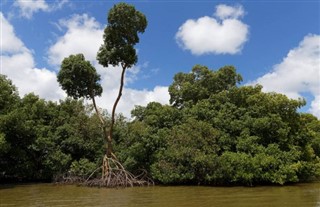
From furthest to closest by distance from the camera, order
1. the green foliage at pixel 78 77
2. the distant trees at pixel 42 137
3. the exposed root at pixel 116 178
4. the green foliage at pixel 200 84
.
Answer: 1. the green foliage at pixel 200 84
2. the green foliage at pixel 78 77
3. the distant trees at pixel 42 137
4. the exposed root at pixel 116 178

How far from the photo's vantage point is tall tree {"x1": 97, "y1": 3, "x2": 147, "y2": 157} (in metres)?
20.9

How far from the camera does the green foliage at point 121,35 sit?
20.9m

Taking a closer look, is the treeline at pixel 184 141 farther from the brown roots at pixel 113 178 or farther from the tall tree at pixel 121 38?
the tall tree at pixel 121 38

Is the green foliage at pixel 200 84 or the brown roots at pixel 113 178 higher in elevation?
the green foliage at pixel 200 84

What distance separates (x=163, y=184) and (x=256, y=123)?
6248mm

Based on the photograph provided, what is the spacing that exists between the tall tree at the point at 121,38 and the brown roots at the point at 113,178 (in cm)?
89

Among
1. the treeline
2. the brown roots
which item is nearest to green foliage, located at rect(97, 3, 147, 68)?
the treeline

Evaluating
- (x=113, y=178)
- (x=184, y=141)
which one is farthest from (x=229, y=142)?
(x=113, y=178)

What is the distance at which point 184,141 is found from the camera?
19.5 metres

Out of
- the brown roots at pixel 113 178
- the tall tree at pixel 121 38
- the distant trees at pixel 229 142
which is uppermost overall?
the tall tree at pixel 121 38

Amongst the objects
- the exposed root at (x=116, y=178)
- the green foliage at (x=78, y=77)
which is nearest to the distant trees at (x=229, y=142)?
the exposed root at (x=116, y=178)

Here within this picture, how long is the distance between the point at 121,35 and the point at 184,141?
7530 millimetres

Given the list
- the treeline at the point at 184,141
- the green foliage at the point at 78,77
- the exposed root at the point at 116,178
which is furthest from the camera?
the green foliage at the point at 78,77

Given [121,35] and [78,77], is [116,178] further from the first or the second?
[121,35]
